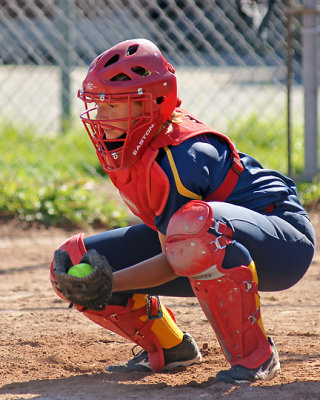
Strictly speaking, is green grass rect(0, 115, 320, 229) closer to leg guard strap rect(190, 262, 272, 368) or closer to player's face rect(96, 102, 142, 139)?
player's face rect(96, 102, 142, 139)

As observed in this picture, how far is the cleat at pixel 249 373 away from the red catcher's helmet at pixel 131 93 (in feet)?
2.69

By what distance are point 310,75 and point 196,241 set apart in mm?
3337

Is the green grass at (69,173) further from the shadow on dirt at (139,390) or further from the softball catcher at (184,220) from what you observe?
the shadow on dirt at (139,390)

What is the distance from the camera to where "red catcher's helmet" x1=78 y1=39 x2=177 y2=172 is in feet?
7.96

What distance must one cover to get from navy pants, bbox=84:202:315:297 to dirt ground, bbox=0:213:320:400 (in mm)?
353

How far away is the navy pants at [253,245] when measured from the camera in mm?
2379

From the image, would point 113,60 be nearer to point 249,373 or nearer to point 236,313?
point 236,313

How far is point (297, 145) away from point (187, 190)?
465 cm

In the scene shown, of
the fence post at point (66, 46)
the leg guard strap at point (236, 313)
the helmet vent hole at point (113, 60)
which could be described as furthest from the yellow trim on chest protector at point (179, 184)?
the fence post at point (66, 46)

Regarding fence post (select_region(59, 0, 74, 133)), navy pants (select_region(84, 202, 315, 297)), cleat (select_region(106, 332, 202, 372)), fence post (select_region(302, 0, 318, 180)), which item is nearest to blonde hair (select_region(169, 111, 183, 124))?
navy pants (select_region(84, 202, 315, 297))

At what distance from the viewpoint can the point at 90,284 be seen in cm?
226

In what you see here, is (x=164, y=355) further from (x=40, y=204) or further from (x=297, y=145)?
(x=297, y=145)

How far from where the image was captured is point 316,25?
5230mm

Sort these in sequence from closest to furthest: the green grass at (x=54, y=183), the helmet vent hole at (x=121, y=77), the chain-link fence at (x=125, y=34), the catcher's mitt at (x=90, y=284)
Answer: the catcher's mitt at (x=90, y=284) < the helmet vent hole at (x=121, y=77) < the green grass at (x=54, y=183) < the chain-link fence at (x=125, y=34)
